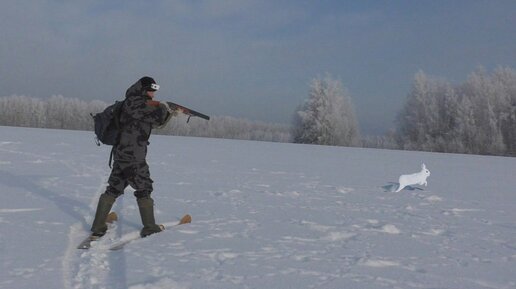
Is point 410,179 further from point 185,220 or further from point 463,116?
point 463,116

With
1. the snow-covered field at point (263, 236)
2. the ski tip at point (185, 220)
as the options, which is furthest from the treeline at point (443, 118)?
the ski tip at point (185, 220)

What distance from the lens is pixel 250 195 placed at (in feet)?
29.0

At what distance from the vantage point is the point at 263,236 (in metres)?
5.69

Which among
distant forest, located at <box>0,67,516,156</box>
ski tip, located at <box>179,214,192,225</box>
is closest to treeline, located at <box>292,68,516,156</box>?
distant forest, located at <box>0,67,516,156</box>

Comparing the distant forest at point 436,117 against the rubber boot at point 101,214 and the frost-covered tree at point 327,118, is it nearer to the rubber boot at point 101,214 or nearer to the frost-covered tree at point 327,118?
the frost-covered tree at point 327,118

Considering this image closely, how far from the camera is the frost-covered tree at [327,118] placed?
168 ft

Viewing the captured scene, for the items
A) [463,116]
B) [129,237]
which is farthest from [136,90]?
[463,116]

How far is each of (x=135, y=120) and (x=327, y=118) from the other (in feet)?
153

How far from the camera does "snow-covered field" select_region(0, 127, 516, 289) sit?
4.13 metres

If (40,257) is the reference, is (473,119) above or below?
above

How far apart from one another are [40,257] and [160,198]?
3726mm

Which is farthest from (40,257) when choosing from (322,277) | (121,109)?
(322,277)

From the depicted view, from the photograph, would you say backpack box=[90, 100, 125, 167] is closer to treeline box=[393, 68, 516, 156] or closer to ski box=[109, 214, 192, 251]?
ski box=[109, 214, 192, 251]

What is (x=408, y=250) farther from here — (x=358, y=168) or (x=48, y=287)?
(x=358, y=168)
